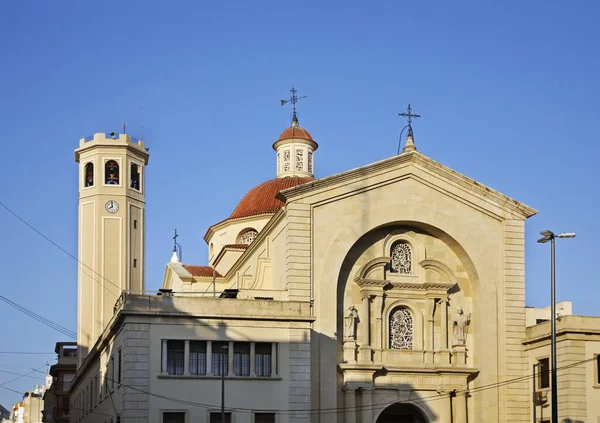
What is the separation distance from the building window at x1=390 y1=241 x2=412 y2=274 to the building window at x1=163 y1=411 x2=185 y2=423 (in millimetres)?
13226

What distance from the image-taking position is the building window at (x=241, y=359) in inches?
1922

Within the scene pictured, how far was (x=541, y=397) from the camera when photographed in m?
51.9

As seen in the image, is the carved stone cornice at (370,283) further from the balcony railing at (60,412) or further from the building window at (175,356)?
the balcony railing at (60,412)

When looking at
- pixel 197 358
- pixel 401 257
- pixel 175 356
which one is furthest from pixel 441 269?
pixel 175 356

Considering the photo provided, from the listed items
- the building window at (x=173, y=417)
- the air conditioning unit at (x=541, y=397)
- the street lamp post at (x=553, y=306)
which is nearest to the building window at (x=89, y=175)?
the building window at (x=173, y=417)

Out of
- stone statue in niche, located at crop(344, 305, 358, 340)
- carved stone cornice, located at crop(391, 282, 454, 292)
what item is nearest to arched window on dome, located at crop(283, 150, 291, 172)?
carved stone cornice, located at crop(391, 282, 454, 292)

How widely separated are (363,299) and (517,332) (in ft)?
25.4

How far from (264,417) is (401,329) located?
900 cm

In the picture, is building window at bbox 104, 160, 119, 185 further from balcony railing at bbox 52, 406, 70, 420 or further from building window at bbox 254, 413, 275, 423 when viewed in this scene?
building window at bbox 254, 413, 275, 423

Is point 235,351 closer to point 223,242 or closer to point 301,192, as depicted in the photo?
point 301,192

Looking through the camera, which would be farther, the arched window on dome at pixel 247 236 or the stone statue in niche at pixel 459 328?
the arched window on dome at pixel 247 236

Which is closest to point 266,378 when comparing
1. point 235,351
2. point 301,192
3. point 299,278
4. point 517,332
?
point 235,351

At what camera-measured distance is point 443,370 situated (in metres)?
52.7

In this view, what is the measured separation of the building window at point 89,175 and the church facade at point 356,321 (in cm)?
2048
